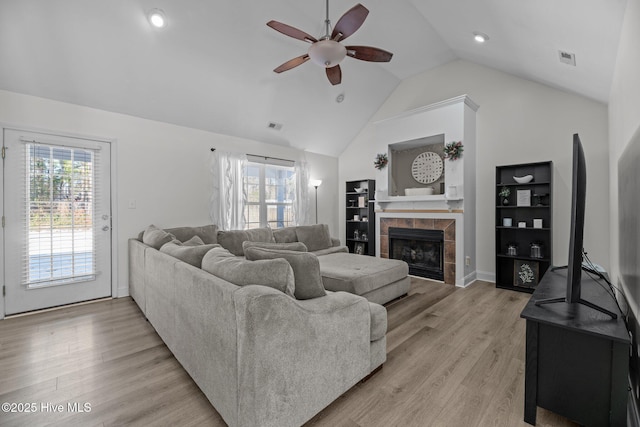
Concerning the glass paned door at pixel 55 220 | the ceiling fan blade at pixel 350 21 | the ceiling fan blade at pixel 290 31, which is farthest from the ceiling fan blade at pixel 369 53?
the glass paned door at pixel 55 220

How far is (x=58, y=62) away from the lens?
3.09 m

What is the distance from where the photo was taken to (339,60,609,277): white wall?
12.2 feet

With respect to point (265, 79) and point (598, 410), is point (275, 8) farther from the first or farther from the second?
point (598, 410)

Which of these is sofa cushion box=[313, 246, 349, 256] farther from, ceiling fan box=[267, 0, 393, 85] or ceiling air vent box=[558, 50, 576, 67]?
ceiling air vent box=[558, 50, 576, 67]

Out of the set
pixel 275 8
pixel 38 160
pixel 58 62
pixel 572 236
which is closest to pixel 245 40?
pixel 275 8

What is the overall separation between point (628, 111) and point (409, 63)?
3.65 meters

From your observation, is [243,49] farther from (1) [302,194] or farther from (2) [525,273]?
(2) [525,273]

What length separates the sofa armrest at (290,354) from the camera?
50.8 inches

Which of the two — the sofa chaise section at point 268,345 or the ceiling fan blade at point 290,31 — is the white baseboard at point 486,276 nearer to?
the sofa chaise section at point 268,345

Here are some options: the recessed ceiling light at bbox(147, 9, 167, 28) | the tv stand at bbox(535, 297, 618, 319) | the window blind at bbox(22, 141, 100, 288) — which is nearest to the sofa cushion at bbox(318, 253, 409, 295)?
the tv stand at bbox(535, 297, 618, 319)

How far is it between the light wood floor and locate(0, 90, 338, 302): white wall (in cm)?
145

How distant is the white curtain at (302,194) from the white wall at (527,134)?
1.55 meters

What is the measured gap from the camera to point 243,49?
12.3 ft

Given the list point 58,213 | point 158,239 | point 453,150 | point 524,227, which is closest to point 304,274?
point 158,239
